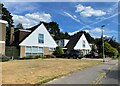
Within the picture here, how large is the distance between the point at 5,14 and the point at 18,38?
31.1 meters

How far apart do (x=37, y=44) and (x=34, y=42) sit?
76 centimetres

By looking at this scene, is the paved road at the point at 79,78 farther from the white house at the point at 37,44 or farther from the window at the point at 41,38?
the window at the point at 41,38

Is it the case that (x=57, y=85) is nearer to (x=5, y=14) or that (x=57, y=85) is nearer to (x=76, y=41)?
(x=76, y=41)

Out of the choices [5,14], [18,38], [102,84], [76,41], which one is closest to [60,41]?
[76,41]

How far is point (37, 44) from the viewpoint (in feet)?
177

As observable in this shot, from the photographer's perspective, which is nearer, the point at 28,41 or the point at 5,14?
the point at 28,41

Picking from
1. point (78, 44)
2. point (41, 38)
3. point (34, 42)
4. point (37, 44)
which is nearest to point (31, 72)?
point (34, 42)

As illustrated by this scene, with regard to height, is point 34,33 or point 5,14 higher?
point 5,14

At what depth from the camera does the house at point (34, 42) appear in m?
51.5

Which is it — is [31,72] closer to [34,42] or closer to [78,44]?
[34,42]

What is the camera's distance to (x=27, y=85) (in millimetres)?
12305

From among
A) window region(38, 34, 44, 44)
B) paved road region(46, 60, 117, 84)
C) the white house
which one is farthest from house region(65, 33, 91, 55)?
paved road region(46, 60, 117, 84)

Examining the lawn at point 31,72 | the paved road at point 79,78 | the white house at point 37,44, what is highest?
the white house at point 37,44

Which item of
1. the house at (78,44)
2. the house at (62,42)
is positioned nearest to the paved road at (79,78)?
the house at (78,44)
